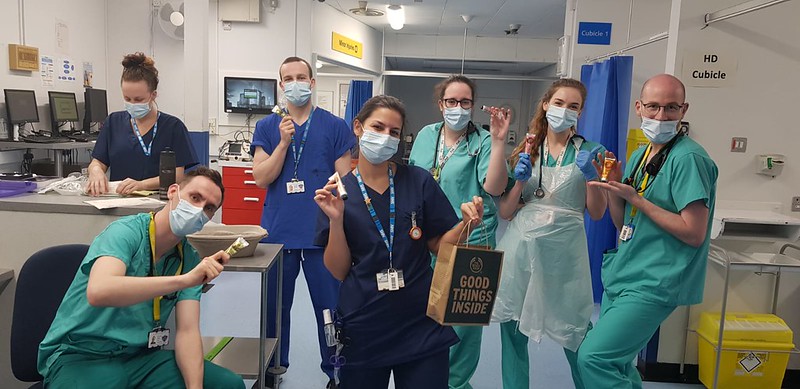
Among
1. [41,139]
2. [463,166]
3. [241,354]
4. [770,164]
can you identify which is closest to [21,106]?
[41,139]

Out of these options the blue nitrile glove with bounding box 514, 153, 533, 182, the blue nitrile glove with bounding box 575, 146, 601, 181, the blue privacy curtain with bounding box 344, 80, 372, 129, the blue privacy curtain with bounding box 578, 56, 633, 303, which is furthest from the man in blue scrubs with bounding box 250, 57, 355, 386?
the blue privacy curtain with bounding box 344, 80, 372, 129

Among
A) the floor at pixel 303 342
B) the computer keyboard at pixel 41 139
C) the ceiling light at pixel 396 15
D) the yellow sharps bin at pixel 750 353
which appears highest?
the ceiling light at pixel 396 15

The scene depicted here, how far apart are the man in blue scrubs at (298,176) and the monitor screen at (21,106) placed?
3.68m

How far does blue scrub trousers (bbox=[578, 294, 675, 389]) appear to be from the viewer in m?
2.19

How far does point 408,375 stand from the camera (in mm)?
1807

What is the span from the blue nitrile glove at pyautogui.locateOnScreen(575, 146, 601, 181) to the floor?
4.54 feet

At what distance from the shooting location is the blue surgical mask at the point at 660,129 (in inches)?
89.7

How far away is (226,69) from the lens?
6.84 metres

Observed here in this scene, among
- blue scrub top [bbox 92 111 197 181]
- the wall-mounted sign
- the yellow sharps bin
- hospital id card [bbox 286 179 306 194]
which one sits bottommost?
the yellow sharps bin

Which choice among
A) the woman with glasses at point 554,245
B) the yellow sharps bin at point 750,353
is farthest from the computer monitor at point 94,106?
the yellow sharps bin at point 750,353

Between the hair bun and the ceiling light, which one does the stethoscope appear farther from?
the ceiling light

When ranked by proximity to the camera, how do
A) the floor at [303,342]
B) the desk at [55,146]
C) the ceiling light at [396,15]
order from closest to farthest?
the floor at [303,342]
the desk at [55,146]
the ceiling light at [396,15]

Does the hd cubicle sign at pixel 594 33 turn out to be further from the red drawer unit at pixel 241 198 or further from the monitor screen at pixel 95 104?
the monitor screen at pixel 95 104

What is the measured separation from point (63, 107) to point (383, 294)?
224 inches
